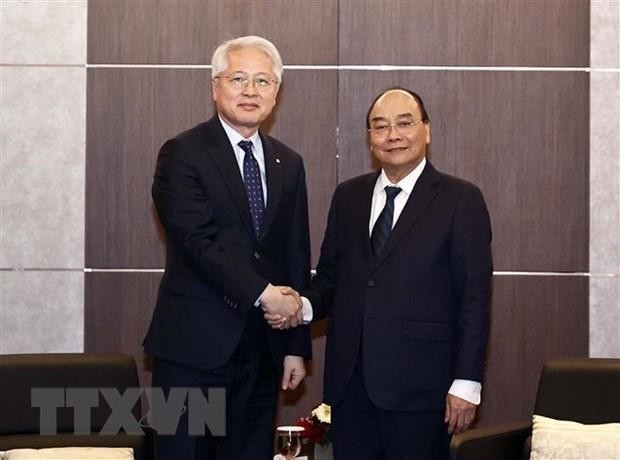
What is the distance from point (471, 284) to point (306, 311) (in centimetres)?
65

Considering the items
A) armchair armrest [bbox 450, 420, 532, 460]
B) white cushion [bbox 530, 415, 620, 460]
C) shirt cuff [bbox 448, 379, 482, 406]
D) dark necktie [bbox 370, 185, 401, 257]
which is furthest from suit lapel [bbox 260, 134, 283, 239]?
white cushion [bbox 530, 415, 620, 460]

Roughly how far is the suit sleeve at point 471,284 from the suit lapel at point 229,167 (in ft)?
2.63

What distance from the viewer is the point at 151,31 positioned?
18.0 ft

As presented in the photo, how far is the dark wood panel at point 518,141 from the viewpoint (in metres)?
5.52

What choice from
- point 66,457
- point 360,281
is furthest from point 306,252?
point 66,457

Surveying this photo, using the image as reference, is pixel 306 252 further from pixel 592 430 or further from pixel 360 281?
pixel 592 430

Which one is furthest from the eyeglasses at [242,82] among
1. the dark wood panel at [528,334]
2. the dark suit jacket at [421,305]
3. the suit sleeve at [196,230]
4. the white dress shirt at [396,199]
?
the dark wood panel at [528,334]

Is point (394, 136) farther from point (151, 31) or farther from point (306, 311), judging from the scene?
point (151, 31)

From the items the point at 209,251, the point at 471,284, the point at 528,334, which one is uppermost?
the point at 209,251

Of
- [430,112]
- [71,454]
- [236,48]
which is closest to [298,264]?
[236,48]

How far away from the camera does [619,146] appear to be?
216 inches

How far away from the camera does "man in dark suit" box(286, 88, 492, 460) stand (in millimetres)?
4141

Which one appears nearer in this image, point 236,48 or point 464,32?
point 236,48

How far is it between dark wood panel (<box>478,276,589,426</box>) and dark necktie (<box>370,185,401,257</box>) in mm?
1379
